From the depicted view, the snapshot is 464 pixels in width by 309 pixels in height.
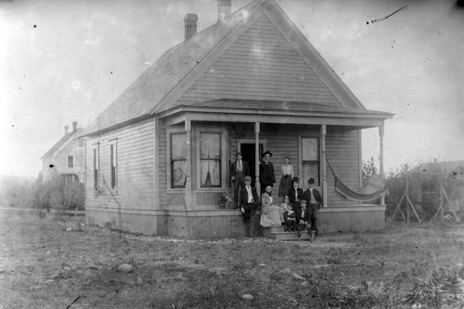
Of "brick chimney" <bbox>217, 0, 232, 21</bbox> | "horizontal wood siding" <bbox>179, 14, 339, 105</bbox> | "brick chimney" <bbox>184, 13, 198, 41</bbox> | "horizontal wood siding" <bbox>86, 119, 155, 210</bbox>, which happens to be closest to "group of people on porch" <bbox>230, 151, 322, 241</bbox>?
"horizontal wood siding" <bbox>179, 14, 339, 105</bbox>

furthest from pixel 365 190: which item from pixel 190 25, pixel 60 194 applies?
pixel 60 194

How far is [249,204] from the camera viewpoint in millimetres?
16641

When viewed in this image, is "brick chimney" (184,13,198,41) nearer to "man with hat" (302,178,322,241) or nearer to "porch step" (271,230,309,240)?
"man with hat" (302,178,322,241)

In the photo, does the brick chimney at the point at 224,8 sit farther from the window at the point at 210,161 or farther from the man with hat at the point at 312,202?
the man with hat at the point at 312,202

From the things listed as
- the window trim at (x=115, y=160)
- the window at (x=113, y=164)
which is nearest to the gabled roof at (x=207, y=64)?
the window trim at (x=115, y=160)

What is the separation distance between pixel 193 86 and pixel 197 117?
2105 mm

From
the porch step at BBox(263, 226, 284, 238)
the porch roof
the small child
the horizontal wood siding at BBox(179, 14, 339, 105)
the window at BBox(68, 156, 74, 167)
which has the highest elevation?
the horizontal wood siding at BBox(179, 14, 339, 105)

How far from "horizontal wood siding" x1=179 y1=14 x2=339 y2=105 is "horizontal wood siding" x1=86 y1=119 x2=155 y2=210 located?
2188mm

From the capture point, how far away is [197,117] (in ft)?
54.6

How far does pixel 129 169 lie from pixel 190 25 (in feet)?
24.8

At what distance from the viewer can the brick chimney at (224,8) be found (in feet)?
76.0

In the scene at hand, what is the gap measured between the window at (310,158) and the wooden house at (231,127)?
0.03 m

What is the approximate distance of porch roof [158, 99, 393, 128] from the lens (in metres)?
16.6

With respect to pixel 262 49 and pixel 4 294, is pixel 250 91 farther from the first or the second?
pixel 4 294
